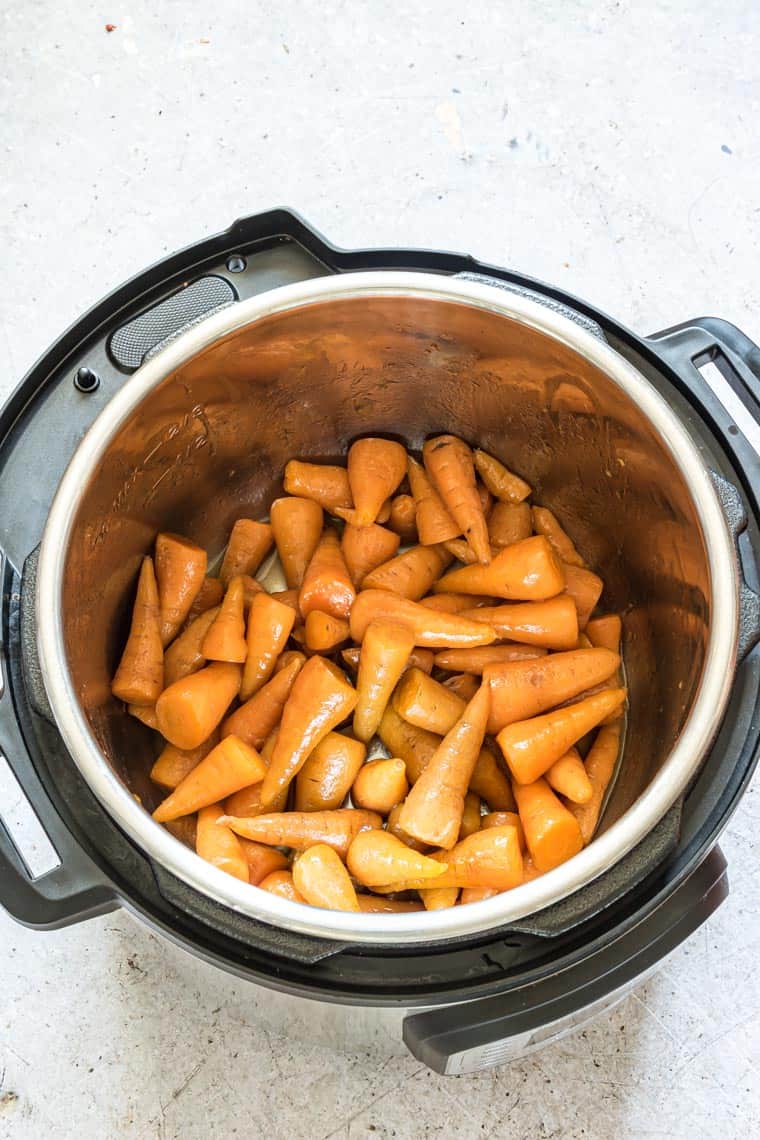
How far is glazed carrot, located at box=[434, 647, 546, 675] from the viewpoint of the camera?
95 cm

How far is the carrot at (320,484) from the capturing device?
3.38ft

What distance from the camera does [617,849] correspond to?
2.30 ft

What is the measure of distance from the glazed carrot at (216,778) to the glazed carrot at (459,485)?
11.1 inches

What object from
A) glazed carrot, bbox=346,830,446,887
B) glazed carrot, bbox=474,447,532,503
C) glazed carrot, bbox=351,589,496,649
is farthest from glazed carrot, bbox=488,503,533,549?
glazed carrot, bbox=346,830,446,887

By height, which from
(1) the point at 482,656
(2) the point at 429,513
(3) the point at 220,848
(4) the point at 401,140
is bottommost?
(3) the point at 220,848

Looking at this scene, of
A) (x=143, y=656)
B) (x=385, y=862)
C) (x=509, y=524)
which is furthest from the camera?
(x=509, y=524)

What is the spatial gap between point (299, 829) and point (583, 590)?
1.13ft

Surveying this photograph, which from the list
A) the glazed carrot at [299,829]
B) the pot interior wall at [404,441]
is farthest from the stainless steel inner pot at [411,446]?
the glazed carrot at [299,829]

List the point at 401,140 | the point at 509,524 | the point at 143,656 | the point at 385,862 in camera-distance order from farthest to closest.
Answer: the point at 401,140 < the point at 509,524 < the point at 143,656 < the point at 385,862

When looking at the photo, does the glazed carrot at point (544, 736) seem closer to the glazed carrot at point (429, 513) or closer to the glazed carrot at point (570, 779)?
the glazed carrot at point (570, 779)

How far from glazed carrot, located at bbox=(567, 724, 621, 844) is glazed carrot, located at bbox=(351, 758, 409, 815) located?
0.14m

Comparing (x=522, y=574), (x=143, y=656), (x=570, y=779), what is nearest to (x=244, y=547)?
(x=143, y=656)

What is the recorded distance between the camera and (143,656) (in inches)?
36.3

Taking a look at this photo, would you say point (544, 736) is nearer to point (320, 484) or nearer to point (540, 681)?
point (540, 681)
